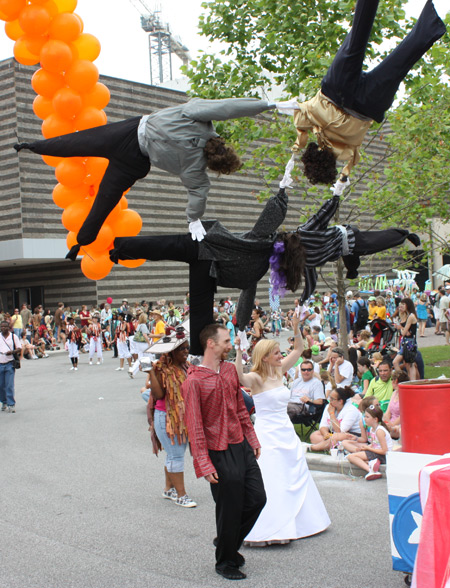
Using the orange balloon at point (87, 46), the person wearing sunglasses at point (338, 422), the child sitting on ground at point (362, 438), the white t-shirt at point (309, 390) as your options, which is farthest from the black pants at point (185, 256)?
the white t-shirt at point (309, 390)

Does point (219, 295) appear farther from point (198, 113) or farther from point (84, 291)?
point (198, 113)

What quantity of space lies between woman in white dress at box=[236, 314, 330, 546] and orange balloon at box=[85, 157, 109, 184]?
2.08m

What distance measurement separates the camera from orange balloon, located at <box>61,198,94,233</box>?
15.0 feet

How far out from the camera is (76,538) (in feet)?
19.9

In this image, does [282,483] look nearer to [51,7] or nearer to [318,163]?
[318,163]

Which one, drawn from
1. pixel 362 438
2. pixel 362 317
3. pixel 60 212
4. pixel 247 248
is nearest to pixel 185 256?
pixel 247 248

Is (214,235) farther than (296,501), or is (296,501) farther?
(296,501)

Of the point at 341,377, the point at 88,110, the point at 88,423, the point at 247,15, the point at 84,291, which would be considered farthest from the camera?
the point at 84,291

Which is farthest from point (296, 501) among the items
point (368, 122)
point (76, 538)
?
point (368, 122)

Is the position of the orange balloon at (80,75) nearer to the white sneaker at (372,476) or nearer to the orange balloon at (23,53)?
the orange balloon at (23,53)

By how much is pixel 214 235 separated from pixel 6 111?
24.9m

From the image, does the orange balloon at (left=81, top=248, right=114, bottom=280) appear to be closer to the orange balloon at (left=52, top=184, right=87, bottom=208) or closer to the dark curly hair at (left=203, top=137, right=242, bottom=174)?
the orange balloon at (left=52, top=184, right=87, bottom=208)

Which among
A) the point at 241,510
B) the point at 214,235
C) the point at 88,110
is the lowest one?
the point at 241,510

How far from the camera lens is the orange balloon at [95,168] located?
181 inches
